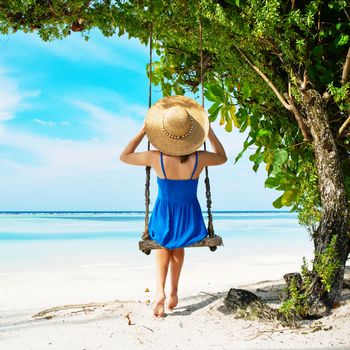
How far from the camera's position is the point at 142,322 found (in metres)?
4.45

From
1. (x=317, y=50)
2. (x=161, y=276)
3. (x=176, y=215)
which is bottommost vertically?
(x=161, y=276)

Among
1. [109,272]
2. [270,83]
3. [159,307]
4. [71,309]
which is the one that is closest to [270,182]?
[270,83]

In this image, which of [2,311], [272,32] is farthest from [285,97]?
[2,311]

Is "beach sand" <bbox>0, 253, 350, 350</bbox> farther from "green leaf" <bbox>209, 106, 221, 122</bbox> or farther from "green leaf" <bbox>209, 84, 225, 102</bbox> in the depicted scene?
"green leaf" <bbox>209, 84, 225, 102</bbox>

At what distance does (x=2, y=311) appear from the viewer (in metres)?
5.51

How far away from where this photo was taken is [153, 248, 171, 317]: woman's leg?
4.52 metres

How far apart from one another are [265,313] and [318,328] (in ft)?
1.66

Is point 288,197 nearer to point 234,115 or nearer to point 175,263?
point 234,115

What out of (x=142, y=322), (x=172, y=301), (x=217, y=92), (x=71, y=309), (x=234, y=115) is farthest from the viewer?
(x=234, y=115)

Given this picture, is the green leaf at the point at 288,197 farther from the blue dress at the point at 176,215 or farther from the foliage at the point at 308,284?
the blue dress at the point at 176,215

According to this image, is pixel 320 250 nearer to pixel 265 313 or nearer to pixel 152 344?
pixel 265 313

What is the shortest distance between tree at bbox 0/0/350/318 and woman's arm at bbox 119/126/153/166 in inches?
42.9

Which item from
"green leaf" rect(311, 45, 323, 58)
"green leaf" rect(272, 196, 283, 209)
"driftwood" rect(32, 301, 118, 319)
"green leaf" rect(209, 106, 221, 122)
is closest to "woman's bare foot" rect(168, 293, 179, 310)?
"driftwood" rect(32, 301, 118, 319)

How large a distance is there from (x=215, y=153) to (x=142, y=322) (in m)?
1.64
